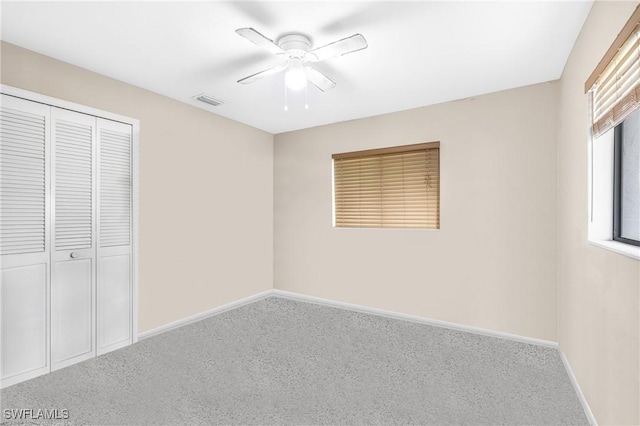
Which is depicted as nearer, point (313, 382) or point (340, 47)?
point (340, 47)

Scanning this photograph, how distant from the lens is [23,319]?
2.46 m

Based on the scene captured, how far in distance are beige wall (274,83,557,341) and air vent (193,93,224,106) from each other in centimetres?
142

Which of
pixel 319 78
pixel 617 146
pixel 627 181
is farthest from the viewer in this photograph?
pixel 319 78

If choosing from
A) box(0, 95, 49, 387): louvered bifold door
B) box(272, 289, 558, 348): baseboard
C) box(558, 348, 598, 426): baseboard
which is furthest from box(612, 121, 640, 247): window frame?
box(0, 95, 49, 387): louvered bifold door

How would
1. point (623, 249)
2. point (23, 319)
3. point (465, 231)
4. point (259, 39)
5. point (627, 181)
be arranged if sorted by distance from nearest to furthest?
point (623, 249), point (627, 181), point (259, 39), point (23, 319), point (465, 231)

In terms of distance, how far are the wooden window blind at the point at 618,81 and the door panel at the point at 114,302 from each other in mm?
3736

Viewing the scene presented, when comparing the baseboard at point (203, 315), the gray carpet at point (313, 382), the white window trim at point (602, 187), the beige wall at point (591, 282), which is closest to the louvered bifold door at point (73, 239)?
the gray carpet at point (313, 382)

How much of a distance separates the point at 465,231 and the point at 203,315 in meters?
3.09

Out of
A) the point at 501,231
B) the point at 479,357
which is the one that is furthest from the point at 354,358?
Answer: the point at 501,231

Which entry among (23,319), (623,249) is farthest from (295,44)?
(23,319)

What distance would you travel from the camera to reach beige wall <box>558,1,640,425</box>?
4.85 feet

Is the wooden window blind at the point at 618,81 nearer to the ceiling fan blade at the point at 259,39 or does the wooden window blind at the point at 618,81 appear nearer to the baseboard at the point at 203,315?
the ceiling fan blade at the point at 259,39

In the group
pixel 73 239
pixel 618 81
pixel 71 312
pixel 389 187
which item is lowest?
pixel 71 312

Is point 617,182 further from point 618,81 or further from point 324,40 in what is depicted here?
point 324,40
